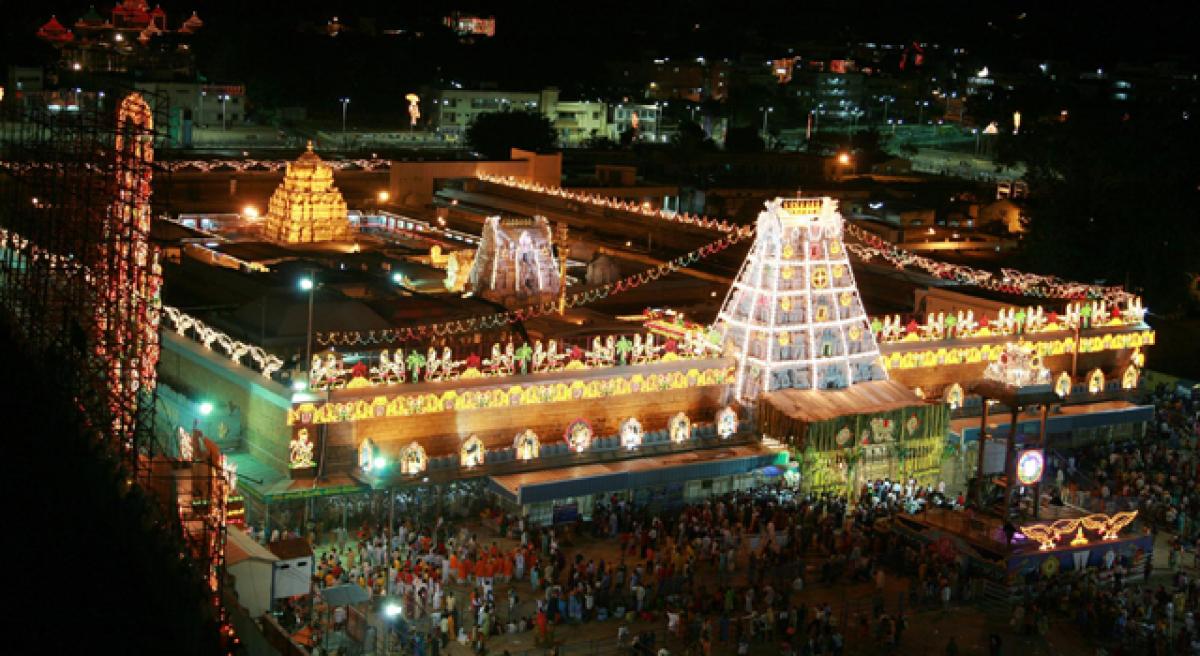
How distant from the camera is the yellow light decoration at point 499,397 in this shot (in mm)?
34031

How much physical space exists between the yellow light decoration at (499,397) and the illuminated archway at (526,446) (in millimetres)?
857

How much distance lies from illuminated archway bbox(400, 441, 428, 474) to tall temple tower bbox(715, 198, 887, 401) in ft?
29.3

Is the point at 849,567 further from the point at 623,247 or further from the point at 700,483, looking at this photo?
the point at 623,247

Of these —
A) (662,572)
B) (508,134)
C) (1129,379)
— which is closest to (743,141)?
(508,134)

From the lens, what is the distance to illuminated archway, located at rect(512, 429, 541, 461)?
36.0m

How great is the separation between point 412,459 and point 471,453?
148cm

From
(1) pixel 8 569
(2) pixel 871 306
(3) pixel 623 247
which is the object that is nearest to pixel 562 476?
(1) pixel 8 569

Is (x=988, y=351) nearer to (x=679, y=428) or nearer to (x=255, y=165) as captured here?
(x=679, y=428)

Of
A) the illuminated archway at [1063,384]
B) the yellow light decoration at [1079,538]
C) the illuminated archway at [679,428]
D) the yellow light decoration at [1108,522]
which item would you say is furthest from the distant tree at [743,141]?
the yellow light decoration at [1079,538]

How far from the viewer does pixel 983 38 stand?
171875 mm

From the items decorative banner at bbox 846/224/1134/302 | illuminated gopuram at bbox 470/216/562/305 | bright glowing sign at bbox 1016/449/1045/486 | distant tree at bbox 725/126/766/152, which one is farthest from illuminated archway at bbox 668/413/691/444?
distant tree at bbox 725/126/766/152

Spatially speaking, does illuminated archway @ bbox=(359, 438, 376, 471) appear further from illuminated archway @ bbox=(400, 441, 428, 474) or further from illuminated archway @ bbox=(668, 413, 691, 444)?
illuminated archway @ bbox=(668, 413, 691, 444)

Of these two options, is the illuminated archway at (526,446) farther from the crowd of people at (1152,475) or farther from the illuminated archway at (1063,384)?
the illuminated archway at (1063,384)

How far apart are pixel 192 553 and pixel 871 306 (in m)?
29.1
